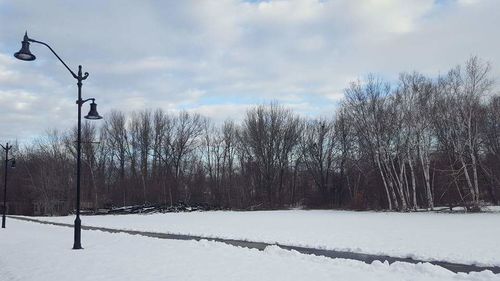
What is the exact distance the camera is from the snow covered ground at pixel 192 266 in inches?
420

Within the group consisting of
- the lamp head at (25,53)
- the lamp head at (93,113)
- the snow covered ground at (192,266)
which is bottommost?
the snow covered ground at (192,266)

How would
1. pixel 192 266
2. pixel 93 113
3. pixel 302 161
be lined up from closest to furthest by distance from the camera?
pixel 192 266, pixel 93 113, pixel 302 161

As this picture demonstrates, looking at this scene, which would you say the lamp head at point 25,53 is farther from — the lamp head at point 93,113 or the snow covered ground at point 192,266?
the snow covered ground at point 192,266

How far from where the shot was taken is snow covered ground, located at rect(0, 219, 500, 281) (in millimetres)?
10680

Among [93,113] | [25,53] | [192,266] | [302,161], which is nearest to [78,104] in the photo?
[93,113]

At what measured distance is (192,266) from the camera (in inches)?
488

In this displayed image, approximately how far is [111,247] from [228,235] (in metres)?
6.83

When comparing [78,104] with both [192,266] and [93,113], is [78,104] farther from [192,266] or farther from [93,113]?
[192,266]

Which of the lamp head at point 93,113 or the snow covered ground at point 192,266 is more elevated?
the lamp head at point 93,113

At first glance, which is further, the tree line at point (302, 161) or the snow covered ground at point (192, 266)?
the tree line at point (302, 161)

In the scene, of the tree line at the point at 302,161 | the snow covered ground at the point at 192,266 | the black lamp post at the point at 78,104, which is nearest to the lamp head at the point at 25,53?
the black lamp post at the point at 78,104

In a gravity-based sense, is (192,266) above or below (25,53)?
below

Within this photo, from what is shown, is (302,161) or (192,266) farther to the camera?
(302,161)

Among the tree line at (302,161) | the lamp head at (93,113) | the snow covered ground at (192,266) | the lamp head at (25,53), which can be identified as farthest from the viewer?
the tree line at (302,161)
